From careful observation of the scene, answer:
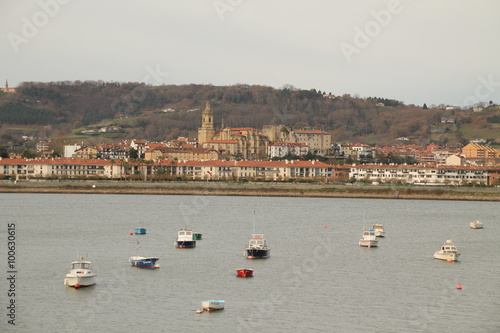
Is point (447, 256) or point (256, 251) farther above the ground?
point (256, 251)

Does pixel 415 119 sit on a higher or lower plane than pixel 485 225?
higher

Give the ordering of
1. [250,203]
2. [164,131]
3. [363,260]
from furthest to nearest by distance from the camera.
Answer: [164,131] → [250,203] → [363,260]

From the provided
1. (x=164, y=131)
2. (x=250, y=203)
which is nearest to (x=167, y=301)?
(x=250, y=203)

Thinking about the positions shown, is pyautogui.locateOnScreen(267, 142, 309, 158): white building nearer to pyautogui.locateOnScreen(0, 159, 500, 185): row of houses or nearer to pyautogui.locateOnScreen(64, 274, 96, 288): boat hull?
pyautogui.locateOnScreen(0, 159, 500, 185): row of houses

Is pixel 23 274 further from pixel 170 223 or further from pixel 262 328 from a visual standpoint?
pixel 170 223

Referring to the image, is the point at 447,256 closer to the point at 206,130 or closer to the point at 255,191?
the point at 255,191

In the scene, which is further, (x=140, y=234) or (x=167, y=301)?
(x=140, y=234)

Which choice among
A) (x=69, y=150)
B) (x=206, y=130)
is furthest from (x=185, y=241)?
(x=206, y=130)

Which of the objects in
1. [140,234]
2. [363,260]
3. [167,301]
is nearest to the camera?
[167,301]
